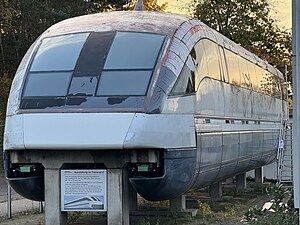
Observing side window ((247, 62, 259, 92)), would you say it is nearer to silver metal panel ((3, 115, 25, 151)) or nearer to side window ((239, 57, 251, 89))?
side window ((239, 57, 251, 89))

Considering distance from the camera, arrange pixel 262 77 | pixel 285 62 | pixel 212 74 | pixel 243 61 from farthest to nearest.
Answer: pixel 285 62 → pixel 262 77 → pixel 243 61 → pixel 212 74

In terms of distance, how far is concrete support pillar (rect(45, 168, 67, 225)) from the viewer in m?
10.4

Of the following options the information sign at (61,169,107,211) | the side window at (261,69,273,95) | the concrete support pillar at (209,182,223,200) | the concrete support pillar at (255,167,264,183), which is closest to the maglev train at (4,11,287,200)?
the information sign at (61,169,107,211)

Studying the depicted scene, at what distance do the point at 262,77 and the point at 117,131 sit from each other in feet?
37.3

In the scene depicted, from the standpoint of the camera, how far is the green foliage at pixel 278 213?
353 inches

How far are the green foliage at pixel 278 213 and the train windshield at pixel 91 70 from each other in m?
2.26

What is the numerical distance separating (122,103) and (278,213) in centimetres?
258

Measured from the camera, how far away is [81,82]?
10.3 meters

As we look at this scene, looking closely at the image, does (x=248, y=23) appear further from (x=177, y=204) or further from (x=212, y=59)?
(x=177, y=204)

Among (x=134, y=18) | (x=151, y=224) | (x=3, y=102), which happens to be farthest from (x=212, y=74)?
(x=3, y=102)

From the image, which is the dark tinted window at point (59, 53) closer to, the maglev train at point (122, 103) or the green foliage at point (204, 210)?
the maglev train at point (122, 103)

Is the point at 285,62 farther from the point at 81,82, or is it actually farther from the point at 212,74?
the point at 81,82

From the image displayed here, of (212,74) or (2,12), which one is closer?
(212,74)

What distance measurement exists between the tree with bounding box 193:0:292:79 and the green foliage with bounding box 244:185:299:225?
114 ft
